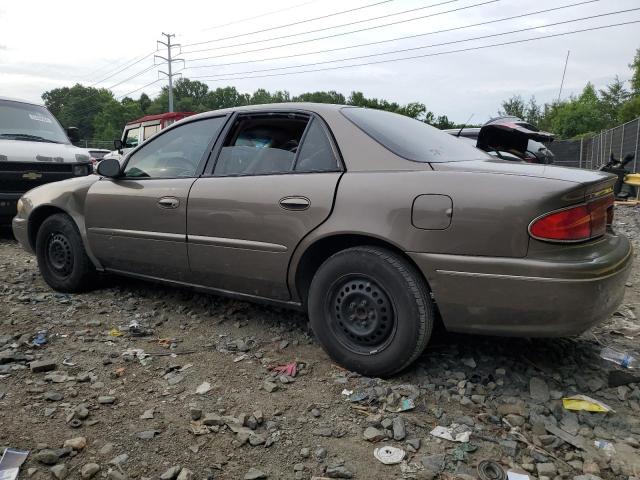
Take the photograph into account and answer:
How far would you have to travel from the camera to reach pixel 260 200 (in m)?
3.04

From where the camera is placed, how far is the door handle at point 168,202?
3462 mm

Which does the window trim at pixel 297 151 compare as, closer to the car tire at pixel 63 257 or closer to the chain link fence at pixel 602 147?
the car tire at pixel 63 257

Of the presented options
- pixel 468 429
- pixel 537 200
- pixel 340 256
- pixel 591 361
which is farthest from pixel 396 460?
pixel 591 361

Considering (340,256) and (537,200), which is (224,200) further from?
(537,200)

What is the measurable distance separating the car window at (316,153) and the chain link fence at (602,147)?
A: 11.3 meters

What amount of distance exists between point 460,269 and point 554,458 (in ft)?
2.90

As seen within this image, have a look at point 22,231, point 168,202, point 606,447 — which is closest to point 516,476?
point 606,447

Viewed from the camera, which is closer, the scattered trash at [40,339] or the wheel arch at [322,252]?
the wheel arch at [322,252]

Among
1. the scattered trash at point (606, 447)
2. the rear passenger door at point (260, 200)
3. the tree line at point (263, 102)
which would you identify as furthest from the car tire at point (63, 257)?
the tree line at point (263, 102)

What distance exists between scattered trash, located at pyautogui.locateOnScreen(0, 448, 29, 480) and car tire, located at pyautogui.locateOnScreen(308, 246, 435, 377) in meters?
1.50

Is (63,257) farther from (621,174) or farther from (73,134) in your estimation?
(621,174)

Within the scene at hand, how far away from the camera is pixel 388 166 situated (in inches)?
107

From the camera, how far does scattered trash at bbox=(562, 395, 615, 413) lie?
7.97ft

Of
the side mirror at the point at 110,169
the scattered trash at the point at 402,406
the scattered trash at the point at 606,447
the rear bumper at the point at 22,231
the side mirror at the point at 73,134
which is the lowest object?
the scattered trash at the point at 606,447
